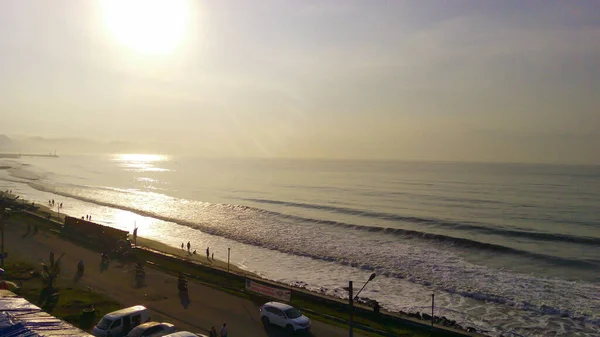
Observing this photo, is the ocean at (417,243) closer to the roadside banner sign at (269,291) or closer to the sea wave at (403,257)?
the sea wave at (403,257)

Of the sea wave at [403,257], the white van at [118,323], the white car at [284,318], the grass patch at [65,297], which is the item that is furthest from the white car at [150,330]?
the sea wave at [403,257]

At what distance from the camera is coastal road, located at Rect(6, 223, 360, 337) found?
1919 centimetres

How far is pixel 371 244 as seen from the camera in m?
44.8

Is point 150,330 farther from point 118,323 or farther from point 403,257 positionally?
point 403,257

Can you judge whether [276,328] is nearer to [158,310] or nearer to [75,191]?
[158,310]

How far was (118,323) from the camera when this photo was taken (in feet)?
55.9

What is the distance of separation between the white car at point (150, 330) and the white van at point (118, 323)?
88 cm

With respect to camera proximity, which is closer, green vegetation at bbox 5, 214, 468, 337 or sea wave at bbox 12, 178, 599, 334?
green vegetation at bbox 5, 214, 468, 337

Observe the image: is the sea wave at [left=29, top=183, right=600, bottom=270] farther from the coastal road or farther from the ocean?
the coastal road

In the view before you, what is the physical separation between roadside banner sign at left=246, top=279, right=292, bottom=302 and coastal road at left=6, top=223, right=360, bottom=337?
727 mm

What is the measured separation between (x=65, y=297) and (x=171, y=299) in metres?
→ 5.16

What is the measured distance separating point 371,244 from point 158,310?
27847 millimetres

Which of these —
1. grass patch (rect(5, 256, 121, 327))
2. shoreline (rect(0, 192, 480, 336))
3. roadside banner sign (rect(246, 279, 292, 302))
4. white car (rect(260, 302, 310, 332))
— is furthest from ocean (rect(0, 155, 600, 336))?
grass patch (rect(5, 256, 121, 327))

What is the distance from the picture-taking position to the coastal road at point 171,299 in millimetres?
19188
